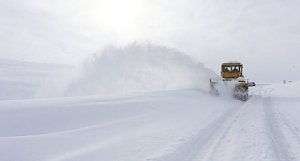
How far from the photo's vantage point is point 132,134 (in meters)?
8.47

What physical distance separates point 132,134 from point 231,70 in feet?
68.2

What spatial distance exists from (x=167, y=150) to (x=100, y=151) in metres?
1.32

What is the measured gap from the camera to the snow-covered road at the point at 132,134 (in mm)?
6434

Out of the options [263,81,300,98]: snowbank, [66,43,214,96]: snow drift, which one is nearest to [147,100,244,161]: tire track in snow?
[66,43,214,96]: snow drift

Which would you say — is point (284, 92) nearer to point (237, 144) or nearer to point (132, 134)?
point (237, 144)

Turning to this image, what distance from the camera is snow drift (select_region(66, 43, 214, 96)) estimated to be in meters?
26.0

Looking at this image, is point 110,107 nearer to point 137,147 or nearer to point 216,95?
point 137,147

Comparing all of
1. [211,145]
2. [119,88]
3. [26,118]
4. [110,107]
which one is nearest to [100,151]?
[211,145]

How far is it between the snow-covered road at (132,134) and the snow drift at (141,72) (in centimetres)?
1396

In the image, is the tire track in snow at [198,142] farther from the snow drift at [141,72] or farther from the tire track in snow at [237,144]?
the snow drift at [141,72]

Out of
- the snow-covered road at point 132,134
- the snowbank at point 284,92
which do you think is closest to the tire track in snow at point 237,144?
the snow-covered road at point 132,134

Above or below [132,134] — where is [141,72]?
above

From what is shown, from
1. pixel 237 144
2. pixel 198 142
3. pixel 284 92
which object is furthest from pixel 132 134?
pixel 284 92

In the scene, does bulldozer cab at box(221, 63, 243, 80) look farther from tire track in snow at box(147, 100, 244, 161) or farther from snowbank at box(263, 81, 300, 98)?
tire track in snow at box(147, 100, 244, 161)
